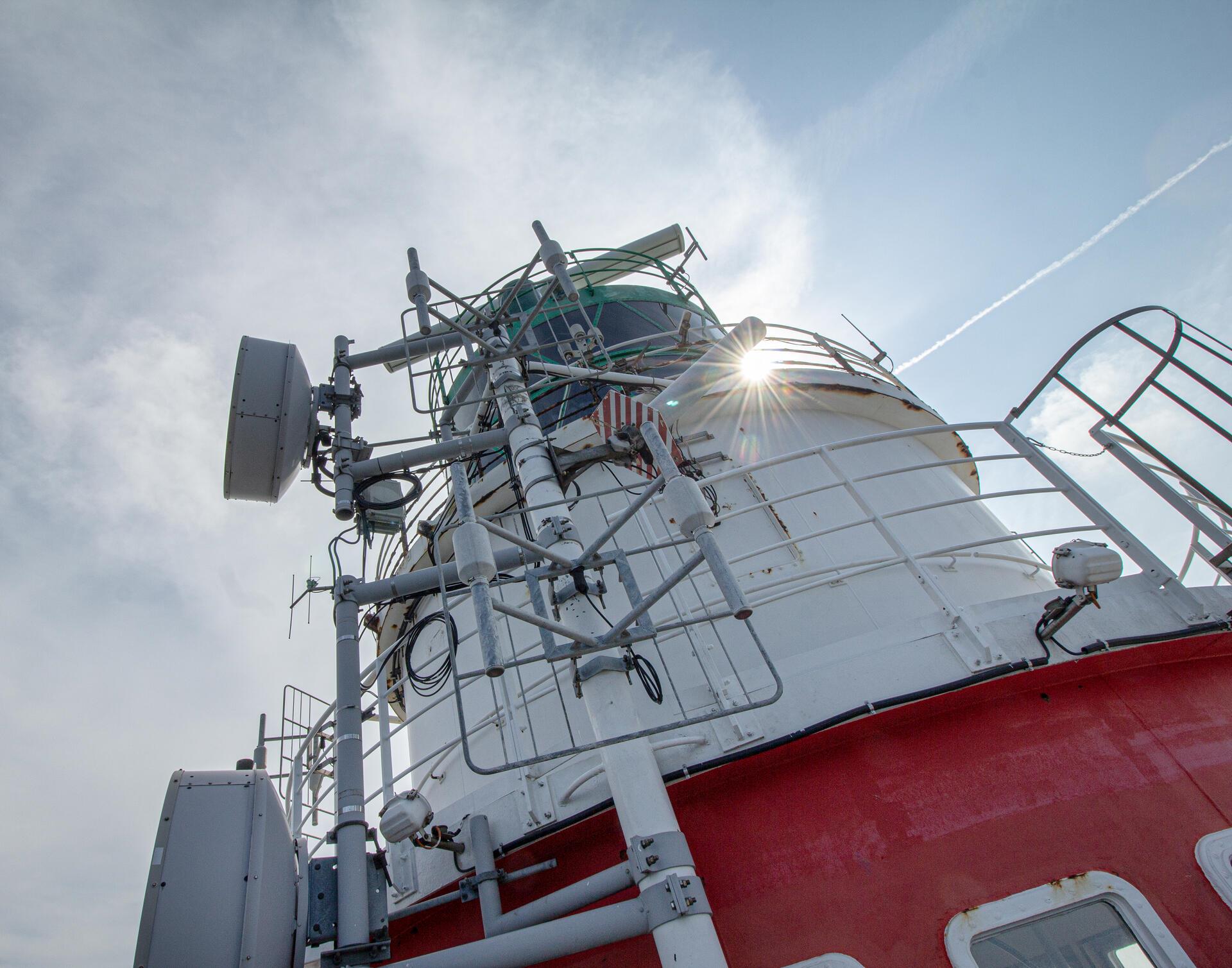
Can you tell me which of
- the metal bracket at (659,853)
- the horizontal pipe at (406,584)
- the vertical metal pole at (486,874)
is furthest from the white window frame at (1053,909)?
the horizontal pipe at (406,584)

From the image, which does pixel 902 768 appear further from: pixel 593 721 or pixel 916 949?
pixel 593 721

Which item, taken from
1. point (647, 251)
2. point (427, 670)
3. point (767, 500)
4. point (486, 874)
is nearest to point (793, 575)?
point (767, 500)

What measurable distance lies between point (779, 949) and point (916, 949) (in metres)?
0.62

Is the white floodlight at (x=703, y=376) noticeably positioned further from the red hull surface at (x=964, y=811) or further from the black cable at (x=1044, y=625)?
the red hull surface at (x=964, y=811)

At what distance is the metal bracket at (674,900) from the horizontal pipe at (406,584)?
215 centimetres

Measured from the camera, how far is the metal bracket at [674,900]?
3.23 m

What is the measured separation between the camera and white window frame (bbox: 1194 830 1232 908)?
3270mm

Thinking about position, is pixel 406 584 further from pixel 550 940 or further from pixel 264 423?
pixel 550 940

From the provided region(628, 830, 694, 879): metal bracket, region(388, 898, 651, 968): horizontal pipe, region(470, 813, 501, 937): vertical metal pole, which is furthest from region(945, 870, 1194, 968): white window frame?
region(470, 813, 501, 937): vertical metal pole

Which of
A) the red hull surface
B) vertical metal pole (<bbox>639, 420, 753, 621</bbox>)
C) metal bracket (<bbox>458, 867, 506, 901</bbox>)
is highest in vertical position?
vertical metal pole (<bbox>639, 420, 753, 621</bbox>)

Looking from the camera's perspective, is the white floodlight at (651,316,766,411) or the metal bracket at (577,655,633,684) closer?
the metal bracket at (577,655,633,684)

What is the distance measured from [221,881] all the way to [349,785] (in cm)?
76

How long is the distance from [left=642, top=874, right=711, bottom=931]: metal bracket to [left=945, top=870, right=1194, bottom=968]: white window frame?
1.13m

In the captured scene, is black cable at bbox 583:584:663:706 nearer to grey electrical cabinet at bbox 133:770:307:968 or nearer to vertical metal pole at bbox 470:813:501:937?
vertical metal pole at bbox 470:813:501:937
